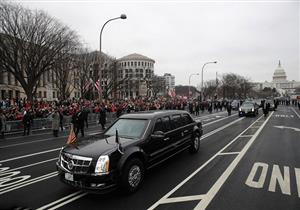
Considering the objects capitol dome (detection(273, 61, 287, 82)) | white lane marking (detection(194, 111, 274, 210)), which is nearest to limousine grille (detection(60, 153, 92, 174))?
white lane marking (detection(194, 111, 274, 210))

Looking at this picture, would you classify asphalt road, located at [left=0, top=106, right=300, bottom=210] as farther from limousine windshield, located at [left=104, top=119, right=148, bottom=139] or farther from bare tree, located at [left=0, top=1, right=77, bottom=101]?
bare tree, located at [left=0, top=1, right=77, bottom=101]

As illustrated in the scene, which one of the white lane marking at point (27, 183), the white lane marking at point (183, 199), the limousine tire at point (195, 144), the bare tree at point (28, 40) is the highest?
the bare tree at point (28, 40)

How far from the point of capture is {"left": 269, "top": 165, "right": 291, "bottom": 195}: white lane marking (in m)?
5.43

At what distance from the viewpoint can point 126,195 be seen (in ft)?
17.2

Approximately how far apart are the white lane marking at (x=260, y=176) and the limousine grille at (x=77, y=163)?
3733 mm

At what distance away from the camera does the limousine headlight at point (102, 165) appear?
4.85m

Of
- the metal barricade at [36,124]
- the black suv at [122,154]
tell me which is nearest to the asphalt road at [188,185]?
the black suv at [122,154]

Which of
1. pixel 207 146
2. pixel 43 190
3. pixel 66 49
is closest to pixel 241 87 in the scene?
pixel 66 49

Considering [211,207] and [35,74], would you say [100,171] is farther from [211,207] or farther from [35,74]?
[35,74]

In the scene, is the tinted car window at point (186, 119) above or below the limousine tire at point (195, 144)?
above

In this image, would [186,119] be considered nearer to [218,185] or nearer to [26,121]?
[218,185]

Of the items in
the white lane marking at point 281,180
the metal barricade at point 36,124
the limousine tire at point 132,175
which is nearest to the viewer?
the limousine tire at point 132,175

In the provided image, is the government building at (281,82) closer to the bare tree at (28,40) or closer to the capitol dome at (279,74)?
the capitol dome at (279,74)

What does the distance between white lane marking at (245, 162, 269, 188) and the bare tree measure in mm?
23918
